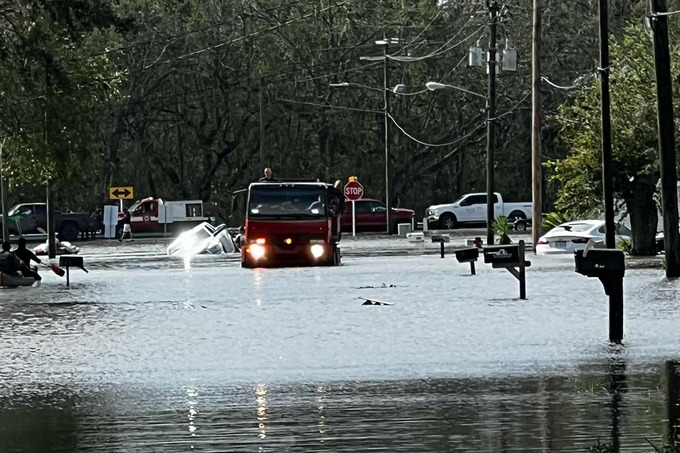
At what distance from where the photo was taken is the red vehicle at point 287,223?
4234 centimetres

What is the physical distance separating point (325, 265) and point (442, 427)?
30.7 metres

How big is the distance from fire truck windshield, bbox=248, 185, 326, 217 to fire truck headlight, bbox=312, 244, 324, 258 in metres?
0.88

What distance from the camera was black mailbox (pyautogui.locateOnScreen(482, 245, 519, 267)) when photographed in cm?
2725

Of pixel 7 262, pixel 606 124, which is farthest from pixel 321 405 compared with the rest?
pixel 606 124

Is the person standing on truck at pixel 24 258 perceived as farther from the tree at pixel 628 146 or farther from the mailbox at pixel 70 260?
the tree at pixel 628 146

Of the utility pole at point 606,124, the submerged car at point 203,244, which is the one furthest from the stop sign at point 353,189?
the utility pole at point 606,124

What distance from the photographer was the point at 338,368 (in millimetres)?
17188

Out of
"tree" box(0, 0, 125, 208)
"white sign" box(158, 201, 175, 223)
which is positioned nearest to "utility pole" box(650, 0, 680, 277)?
"tree" box(0, 0, 125, 208)

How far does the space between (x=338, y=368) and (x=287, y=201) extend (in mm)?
25470

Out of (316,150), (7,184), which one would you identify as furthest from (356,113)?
(7,184)

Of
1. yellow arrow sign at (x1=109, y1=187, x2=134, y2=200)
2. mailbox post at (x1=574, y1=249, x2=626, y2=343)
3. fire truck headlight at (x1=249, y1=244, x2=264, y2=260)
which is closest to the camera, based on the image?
mailbox post at (x1=574, y1=249, x2=626, y2=343)

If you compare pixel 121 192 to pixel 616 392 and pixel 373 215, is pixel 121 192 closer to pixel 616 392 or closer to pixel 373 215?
pixel 373 215

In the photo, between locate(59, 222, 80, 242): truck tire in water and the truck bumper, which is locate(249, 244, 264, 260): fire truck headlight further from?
locate(59, 222, 80, 242): truck tire in water

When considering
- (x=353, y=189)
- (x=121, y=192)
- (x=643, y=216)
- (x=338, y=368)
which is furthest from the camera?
(x=121, y=192)
